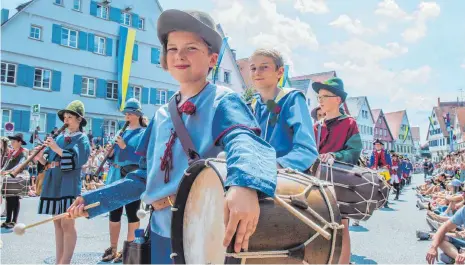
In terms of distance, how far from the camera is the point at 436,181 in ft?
52.0

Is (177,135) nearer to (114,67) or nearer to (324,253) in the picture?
(324,253)

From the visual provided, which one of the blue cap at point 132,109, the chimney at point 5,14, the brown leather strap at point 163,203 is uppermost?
the chimney at point 5,14

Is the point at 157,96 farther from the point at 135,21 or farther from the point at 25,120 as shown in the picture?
the point at 25,120

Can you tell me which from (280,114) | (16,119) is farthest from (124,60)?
(280,114)

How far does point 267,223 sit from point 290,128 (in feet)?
5.41

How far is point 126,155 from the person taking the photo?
5.36 m

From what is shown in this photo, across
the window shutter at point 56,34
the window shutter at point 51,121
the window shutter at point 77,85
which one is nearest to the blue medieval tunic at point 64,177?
the window shutter at point 51,121

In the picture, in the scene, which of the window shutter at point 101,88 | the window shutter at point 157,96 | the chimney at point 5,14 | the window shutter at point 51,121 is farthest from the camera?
the window shutter at point 157,96

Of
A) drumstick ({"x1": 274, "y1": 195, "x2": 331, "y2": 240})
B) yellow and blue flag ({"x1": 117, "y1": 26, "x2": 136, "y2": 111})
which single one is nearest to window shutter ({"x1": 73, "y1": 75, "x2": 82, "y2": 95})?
yellow and blue flag ({"x1": 117, "y1": 26, "x2": 136, "y2": 111})

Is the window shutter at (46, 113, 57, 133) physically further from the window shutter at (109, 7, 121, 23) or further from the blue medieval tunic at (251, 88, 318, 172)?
the blue medieval tunic at (251, 88, 318, 172)

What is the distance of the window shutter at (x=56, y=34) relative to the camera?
24.0m

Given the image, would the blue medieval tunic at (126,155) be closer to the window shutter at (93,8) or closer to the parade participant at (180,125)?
the parade participant at (180,125)

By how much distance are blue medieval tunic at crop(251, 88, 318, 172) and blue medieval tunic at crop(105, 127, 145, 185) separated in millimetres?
2546

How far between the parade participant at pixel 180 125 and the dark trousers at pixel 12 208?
649 cm
